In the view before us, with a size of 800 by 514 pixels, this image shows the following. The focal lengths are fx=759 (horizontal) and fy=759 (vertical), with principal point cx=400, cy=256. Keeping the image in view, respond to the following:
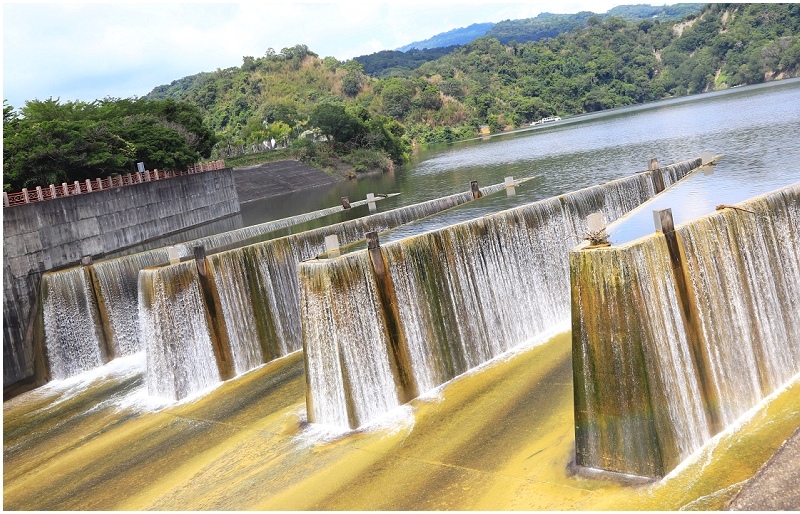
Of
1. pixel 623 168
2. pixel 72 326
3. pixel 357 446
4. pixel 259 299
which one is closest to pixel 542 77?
pixel 623 168

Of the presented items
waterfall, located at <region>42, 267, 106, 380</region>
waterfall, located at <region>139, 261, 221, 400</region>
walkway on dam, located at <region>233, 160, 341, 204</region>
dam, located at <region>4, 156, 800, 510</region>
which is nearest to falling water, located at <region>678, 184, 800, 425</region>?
dam, located at <region>4, 156, 800, 510</region>

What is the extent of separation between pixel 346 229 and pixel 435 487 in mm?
12818

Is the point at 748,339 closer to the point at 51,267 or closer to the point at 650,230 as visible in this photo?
the point at 650,230

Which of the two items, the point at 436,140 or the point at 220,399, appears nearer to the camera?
the point at 220,399

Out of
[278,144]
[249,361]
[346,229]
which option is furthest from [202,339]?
[278,144]

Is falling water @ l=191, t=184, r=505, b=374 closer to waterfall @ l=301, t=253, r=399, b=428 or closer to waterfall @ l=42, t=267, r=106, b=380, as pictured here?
waterfall @ l=301, t=253, r=399, b=428

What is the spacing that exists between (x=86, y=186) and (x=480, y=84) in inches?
4982

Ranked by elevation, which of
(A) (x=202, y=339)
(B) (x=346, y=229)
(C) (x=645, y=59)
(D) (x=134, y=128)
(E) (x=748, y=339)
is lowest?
(E) (x=748, y=339)

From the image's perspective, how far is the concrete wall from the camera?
78.7 ft

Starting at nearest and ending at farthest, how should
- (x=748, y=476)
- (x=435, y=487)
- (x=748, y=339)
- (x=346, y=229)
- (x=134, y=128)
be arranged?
(x=748, y=476) < (x=435, y=487) < (x=748, y=339) < (x=346, y=229) < (x=134, y=128)

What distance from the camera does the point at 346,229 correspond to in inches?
952

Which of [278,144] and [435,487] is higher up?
[278,144]

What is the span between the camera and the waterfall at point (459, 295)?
15.8 m

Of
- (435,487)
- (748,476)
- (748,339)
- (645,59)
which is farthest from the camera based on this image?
(645,59)
